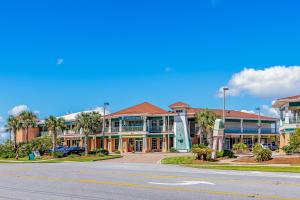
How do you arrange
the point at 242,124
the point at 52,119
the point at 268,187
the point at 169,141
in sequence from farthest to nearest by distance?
the point at 242,124, the point at 169,141, the point at 52,119, the point at 268,187

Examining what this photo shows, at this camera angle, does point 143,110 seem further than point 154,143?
Yes

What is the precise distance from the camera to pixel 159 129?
73125 millimetres

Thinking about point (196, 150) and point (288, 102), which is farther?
point (288, 102)

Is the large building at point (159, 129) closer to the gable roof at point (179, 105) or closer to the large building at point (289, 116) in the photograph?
the gable roof at point (179, 105)

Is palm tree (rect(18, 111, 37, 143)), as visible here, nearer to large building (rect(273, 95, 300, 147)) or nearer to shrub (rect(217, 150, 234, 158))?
large building (rect(273, 95, 300, 147))

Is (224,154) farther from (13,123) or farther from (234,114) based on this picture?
(13,123)

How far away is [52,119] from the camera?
6662cm

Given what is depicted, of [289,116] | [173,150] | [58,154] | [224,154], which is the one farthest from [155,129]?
[224,154]

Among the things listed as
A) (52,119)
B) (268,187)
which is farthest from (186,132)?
(268,187)

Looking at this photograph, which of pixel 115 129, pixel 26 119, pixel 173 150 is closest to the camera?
pixel 173 150

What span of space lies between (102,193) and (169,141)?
5889 cm

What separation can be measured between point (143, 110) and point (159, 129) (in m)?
4.37

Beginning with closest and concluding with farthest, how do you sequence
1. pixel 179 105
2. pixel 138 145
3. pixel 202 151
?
pixel 202 151, pixel 179 105, pixel 138 145

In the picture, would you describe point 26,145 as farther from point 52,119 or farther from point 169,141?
point 169,141
